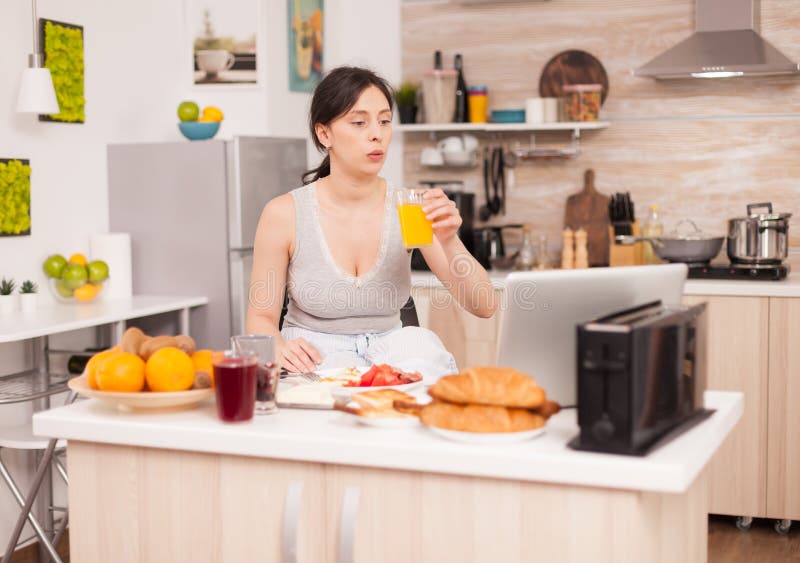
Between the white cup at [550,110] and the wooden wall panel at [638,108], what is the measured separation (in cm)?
15

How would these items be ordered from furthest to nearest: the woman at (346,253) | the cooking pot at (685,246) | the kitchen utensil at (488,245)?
the kitchen utensil at (488,245) < the cooking pot at (685,246) < the woman at (346,253)

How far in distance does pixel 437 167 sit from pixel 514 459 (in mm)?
3507

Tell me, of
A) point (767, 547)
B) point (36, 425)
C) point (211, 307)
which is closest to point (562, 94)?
point (211, 307)

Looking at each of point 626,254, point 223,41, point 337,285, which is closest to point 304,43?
point 223,41

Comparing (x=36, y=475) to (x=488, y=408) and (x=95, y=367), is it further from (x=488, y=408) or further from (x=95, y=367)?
(x=488, y=408)

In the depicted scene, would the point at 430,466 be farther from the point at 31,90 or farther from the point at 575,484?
the point at 31,90

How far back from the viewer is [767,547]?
3605 mm

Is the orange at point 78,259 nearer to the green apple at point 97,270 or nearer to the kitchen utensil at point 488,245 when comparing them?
the green apple at point 97,270

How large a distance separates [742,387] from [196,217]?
2.23m

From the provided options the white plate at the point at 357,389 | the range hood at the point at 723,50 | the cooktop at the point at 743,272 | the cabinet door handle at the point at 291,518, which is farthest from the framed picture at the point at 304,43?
the cabinet door handle at the point at 291,518

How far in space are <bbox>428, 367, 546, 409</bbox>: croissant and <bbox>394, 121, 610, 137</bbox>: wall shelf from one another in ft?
9.87

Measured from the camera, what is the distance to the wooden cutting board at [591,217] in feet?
15.2

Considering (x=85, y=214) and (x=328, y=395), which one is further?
(x=85, y=214)

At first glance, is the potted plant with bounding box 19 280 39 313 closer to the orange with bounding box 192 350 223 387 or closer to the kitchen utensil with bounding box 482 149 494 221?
the orange with bounding box 192 350 223 387
